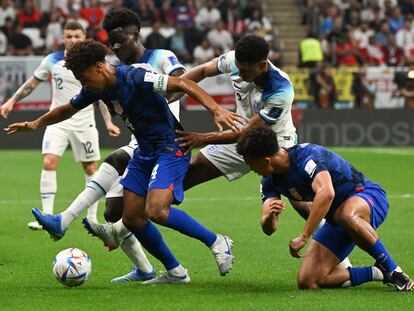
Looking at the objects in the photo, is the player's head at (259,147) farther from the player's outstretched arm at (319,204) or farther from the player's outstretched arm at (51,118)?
the player's outstretched arm at (51,118)

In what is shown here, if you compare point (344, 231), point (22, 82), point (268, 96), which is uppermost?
point (268, 96)

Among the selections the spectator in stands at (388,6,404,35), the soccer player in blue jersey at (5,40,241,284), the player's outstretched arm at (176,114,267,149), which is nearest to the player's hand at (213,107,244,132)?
the soccer player in blue jersey at (5,40,241,284)

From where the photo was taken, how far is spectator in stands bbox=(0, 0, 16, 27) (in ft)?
90.4

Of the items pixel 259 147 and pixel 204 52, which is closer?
pixel 259 147

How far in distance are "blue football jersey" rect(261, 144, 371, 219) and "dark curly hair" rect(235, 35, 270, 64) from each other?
830 mm

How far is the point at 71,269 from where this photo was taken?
27.7ft

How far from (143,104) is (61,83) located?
482 cm

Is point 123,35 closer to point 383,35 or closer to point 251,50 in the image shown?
point 251,50

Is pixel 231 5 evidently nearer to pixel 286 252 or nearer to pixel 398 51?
pixel 398 51

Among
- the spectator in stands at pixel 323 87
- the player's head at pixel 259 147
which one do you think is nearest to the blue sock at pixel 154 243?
the player's head at pixel 259 147

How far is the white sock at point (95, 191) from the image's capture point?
8914 millimetres

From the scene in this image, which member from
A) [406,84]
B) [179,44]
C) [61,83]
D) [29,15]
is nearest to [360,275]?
[61,83]

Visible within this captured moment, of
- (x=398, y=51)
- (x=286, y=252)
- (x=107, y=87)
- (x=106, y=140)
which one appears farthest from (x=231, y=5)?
(x=107, y=87)

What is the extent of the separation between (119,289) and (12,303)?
1.01m
